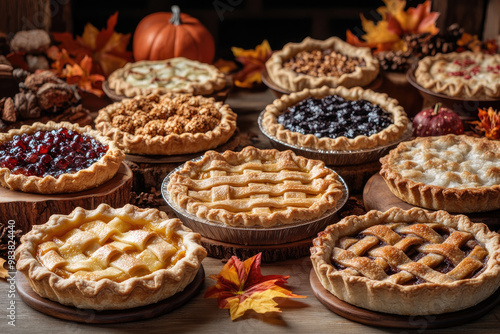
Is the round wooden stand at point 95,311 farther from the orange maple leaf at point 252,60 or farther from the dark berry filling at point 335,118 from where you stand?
the orange maple leaf at point 252,60

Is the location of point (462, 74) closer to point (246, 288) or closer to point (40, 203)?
point (246, 288)

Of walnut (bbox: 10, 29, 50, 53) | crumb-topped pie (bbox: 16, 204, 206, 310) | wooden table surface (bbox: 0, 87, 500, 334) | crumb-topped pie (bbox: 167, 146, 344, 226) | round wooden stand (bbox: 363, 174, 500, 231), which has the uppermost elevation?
walnut (bbox: 10, 29, 50, 53)

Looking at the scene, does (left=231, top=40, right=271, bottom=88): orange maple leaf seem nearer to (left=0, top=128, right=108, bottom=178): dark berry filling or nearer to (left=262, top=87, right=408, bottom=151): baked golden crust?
(left=262, top=87, right=408, bottom=151): baked golden crust

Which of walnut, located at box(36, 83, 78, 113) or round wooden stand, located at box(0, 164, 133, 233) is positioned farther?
walnut, located at box(36, 83, 78, 113)

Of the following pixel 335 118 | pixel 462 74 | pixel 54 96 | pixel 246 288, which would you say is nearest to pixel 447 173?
pixel 335 118

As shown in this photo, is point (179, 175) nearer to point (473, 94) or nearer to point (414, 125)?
point (414, 125)

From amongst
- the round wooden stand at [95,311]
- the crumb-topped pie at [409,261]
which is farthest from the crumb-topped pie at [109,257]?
the crumb-topped pie at [409,261]

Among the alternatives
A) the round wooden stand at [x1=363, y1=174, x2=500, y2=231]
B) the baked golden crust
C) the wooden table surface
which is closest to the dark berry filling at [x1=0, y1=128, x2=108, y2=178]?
the wooden table surface
